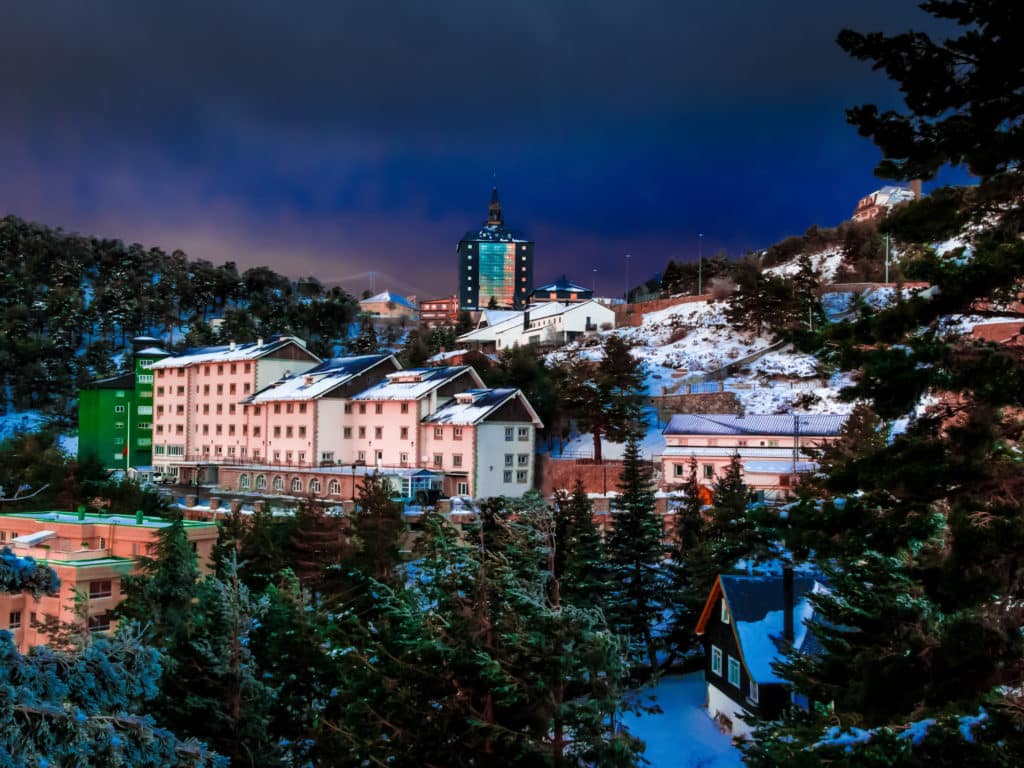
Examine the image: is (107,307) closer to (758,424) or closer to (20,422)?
(20,422)

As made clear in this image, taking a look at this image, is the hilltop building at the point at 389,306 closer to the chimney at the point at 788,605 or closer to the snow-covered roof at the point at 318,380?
the snow-covered roof at the point at 318,380

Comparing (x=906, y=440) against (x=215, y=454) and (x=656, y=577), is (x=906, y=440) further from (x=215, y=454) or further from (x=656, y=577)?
(x=215, y=454)

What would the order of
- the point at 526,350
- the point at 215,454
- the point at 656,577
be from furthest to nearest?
the point at 526,350 < the point at 215,454 < the point at 656,577

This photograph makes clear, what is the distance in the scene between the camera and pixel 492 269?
160 meters

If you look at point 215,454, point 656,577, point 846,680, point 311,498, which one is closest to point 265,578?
point 311,498

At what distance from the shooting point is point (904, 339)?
7.45 metres

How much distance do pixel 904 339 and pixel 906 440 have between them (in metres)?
0.97

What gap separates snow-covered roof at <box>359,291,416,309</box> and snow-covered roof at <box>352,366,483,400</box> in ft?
279

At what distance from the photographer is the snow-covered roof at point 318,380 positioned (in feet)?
173

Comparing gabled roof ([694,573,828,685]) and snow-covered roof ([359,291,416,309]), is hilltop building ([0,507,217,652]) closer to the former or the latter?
gabled roof ([694,573,828,685])

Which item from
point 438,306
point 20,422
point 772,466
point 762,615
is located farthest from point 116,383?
point 438,306

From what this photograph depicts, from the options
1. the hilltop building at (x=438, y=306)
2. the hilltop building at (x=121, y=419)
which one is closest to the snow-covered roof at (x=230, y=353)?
the hilltop building at (x=121, y=419)

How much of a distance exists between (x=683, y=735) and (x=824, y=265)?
73.0 metres

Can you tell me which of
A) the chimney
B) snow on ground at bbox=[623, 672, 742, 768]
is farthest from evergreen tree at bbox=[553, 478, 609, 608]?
the chimney
